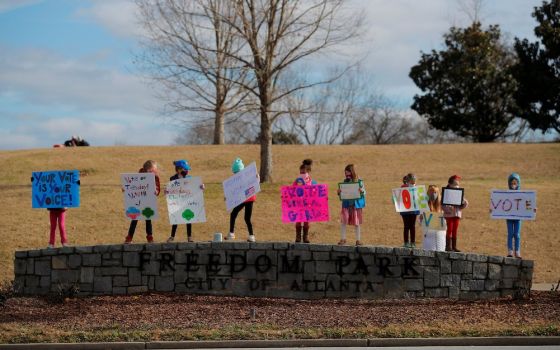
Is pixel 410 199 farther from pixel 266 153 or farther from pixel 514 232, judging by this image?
pixel 266 153

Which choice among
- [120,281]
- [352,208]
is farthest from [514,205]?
[120,281]

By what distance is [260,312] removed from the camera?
12586 millimetres

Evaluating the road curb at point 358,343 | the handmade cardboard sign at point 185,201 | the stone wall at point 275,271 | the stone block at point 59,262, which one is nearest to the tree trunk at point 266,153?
the handmade cardboard sign at point 185,201

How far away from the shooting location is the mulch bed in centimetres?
1182

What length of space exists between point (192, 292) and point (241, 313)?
1.89m

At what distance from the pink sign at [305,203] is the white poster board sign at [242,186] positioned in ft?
1.99

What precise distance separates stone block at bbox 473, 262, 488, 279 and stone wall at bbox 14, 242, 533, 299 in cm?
2

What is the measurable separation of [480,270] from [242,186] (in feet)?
13.8

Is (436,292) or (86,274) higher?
(86,274)

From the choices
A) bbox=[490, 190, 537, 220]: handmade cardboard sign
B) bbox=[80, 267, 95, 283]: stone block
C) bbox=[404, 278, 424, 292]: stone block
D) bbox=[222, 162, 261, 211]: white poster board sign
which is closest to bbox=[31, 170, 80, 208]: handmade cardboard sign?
bbox=[80, 267, 95, 283]: stone block

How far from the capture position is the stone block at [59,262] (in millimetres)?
14375

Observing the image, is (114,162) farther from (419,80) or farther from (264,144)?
(419,80)

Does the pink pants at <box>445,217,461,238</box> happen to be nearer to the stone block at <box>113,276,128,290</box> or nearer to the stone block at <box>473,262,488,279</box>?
the stone block at <box>473,262,488,279</box>

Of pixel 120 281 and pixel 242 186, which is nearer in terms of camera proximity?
pixel 120 281
